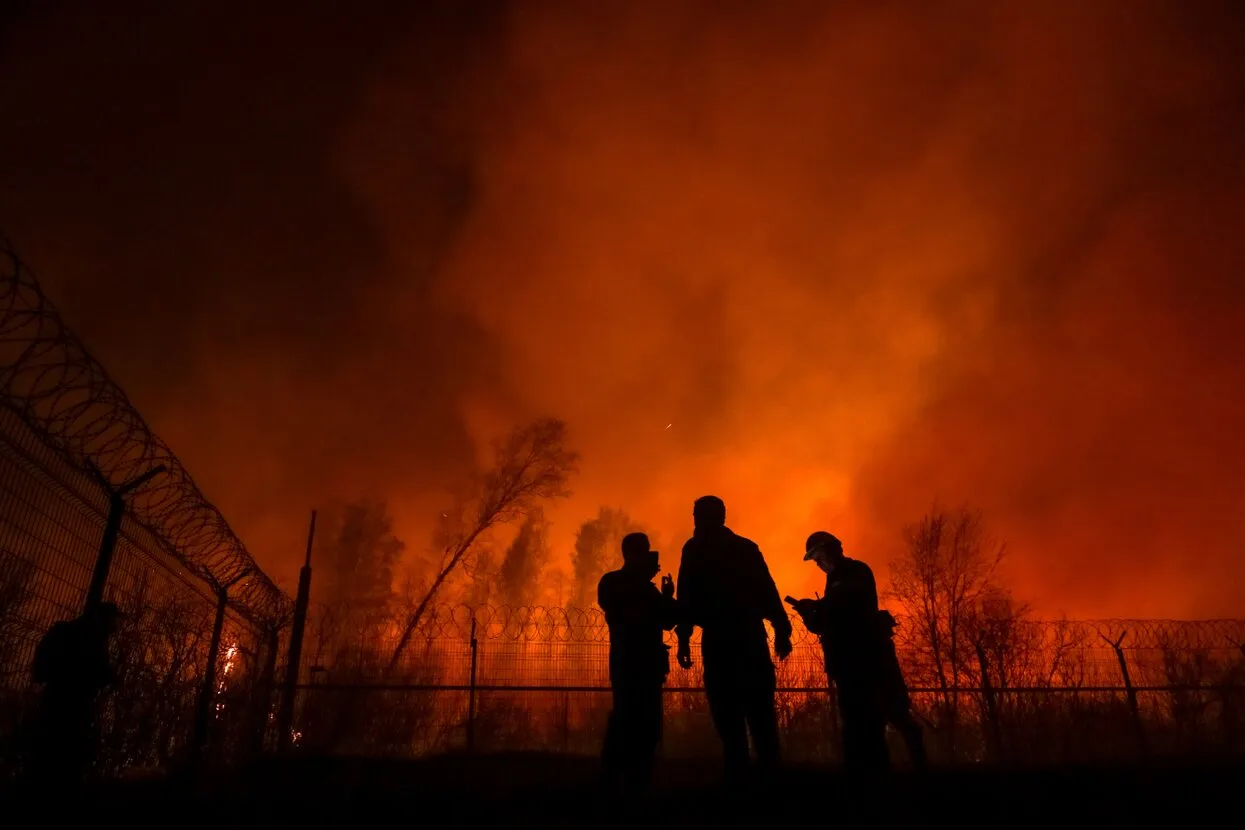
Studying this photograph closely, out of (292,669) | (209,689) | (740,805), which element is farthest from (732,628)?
(292,669)

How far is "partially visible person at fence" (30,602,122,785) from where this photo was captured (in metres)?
4.97

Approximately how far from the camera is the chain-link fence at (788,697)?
11266mm

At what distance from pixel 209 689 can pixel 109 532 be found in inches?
112

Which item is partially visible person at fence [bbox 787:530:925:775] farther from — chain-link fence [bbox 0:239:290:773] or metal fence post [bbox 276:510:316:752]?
metal fence post [bbox 276:510:316:752]

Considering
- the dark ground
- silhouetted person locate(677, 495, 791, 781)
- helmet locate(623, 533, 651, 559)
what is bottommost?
the dark ground

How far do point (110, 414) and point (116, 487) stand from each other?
0.60 meters

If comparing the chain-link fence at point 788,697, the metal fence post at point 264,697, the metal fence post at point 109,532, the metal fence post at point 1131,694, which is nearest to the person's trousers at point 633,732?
the metal fence post at point 109,532

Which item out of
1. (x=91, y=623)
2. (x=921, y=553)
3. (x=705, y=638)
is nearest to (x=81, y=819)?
(x=91, y=623)

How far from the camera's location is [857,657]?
5570 millimetres

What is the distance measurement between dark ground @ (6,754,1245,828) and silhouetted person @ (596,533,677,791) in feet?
1.81

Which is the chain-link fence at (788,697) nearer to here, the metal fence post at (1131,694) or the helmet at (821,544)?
the metal fence post at (1131,694)

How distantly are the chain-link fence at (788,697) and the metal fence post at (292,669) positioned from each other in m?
0.38

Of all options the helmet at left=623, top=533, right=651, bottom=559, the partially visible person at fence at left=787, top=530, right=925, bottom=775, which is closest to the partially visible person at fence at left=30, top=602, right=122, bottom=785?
the helmet at left=623, top=533, right=651, bottom=559

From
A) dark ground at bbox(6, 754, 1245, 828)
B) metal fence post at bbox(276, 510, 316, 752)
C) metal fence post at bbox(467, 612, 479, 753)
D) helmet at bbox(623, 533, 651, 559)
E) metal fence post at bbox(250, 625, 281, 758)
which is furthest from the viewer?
metal fence post at bbox(467, 612, 479, 753)
